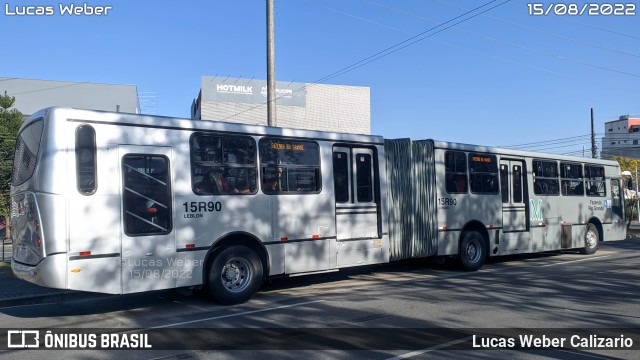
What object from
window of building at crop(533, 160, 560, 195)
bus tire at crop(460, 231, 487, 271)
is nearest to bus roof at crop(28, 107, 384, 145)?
bus tire at crop(460, 231, 487, 271)

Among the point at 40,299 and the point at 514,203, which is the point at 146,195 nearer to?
the point at 40,299

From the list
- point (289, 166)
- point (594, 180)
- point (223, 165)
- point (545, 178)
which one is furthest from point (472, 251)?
point (223, 165)

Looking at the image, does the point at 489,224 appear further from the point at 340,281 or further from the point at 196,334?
the point at 196,334

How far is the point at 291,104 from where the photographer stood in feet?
167

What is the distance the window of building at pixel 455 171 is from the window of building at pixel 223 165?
591cm

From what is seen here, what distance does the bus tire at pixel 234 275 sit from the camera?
30.3 ft

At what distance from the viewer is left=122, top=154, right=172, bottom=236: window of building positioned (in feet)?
27.7

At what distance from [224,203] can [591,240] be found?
13927mm

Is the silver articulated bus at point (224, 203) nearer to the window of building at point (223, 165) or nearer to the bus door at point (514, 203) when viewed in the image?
the window of building at point (223, 165)

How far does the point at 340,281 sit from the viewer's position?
1254cm

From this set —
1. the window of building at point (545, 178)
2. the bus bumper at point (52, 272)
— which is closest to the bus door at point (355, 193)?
the bus bumper at point (52, 272)

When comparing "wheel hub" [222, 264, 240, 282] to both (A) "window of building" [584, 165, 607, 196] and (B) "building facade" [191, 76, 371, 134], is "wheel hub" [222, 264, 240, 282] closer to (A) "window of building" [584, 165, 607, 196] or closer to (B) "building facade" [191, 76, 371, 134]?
(A) "window of building" [584, 165, 607, 196]

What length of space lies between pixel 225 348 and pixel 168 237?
2818 millimetres

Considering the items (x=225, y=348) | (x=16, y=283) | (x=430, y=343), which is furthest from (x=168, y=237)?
(x=16, y=283)
